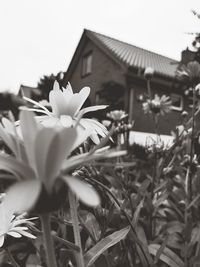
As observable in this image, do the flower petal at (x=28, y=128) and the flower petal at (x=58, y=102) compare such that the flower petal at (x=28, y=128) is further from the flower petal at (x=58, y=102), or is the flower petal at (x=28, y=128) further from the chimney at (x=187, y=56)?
the chimney at (x=187, y=56)

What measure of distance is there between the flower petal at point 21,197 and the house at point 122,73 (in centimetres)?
686

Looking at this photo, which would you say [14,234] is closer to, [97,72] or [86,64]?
[97,72]

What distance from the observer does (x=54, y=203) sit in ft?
1.11

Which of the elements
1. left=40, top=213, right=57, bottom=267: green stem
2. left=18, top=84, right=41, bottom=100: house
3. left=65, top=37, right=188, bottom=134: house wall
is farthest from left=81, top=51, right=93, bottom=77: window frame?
left=40, top=213, right=57, bottom=267: green stem

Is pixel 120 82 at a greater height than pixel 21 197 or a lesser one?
lesser

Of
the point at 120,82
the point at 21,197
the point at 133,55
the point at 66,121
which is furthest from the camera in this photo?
the point at 133,55

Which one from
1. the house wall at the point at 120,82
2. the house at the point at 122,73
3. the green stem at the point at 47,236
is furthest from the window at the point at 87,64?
the green stem at the point at 47,236

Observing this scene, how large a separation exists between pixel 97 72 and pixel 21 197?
11710 millimetres

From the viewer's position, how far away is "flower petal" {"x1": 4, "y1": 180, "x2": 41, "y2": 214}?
28 cm

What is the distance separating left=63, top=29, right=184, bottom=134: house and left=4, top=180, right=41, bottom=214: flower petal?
6.86m

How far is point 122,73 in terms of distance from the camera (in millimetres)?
9672

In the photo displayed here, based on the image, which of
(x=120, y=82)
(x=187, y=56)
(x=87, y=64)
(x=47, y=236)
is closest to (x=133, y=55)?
(x=87, y=64)

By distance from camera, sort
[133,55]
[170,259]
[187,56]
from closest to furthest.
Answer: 1. [170,259]
2. [187,56]
3. [133,55]

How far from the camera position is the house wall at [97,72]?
10.4m
